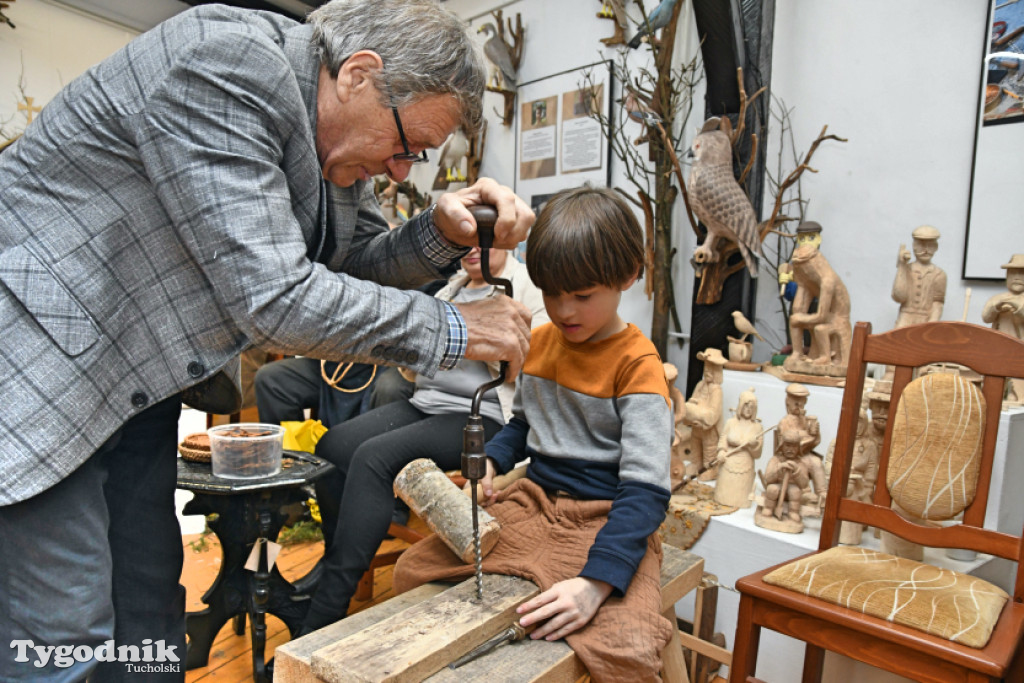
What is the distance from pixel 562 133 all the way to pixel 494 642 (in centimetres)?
409

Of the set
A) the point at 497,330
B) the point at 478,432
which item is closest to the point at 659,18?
the point at 497,330

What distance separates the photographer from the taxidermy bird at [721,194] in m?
3.16

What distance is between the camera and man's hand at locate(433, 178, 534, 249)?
49.1 inches

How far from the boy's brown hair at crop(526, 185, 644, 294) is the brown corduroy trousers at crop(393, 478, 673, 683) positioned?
17.3 inches

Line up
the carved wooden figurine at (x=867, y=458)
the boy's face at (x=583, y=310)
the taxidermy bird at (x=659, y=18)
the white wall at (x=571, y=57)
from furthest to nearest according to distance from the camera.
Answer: the white wall at (x=571, y=57) < the taxidermy bird at (x=659, y=18) < the carved wooden figurine at (x=867, y=458) < the boy's face at (x=583, y=310)

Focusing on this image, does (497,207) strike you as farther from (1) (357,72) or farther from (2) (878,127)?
(2) (878,127)

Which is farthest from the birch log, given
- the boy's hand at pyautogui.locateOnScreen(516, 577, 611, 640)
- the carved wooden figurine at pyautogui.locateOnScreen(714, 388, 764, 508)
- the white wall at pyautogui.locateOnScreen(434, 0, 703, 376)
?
the white wall at pyautogui.locateOnScreen(434, 0, 703, 376)

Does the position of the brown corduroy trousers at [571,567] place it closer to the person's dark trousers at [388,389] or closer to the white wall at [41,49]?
the person's dark trousers at [388,389]

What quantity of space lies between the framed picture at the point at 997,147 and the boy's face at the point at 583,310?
7.76ft

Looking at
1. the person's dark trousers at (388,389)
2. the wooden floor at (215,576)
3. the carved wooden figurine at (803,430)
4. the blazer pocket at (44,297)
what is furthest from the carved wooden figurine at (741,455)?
the blazer pocket at (44,297)

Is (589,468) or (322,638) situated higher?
(589,468)

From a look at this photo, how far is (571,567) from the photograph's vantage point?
4.03 feet

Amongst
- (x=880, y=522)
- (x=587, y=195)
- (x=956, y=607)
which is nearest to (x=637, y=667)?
(x=587, y=195)

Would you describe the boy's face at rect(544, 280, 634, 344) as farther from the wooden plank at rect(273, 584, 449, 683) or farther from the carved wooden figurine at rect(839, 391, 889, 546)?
the carved wooden figurine at rect(839, 391, 889, 546)
